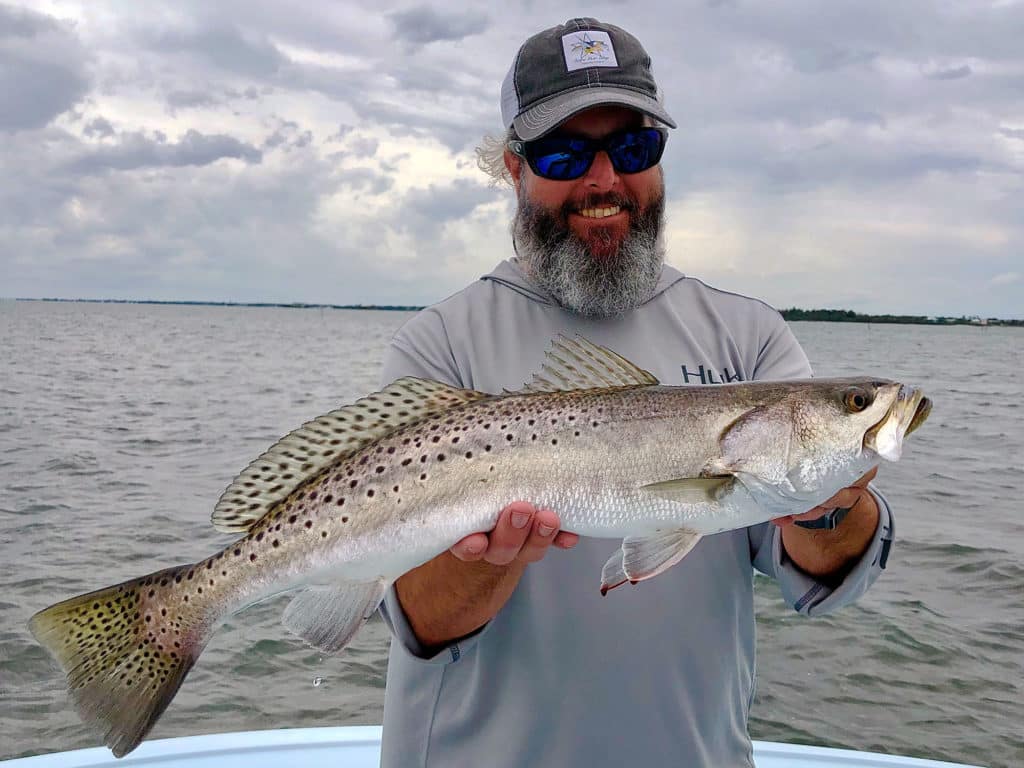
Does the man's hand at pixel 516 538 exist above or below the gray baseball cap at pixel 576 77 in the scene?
below

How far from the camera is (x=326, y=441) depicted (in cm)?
325

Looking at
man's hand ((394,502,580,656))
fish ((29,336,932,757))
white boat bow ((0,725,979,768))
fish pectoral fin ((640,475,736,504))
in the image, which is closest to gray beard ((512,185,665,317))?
fish ((29,336,932,757))

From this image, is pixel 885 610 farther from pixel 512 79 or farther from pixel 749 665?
pixel 512 79

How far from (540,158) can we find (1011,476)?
17.5 meters

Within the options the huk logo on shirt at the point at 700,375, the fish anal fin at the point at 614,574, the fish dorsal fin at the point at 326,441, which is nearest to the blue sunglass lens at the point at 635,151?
the huk logo on shirt at the point at 700,375

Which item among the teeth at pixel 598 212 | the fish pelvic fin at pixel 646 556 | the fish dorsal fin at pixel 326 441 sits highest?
the teeth at pixel 598 212

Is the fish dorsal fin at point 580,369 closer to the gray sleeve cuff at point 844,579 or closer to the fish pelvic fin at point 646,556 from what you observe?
the fish pelvic fin at point 646,556

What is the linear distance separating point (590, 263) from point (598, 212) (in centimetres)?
28

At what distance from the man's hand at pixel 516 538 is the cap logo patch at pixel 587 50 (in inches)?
75.0

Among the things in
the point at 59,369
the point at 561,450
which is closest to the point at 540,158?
the point at 561,450

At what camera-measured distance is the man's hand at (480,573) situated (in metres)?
2.88

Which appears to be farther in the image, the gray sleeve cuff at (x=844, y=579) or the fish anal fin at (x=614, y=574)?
the gray sleeve cuff at (x=844, y=579)

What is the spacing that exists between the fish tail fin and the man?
723 mm

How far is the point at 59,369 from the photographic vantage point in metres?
39.4
